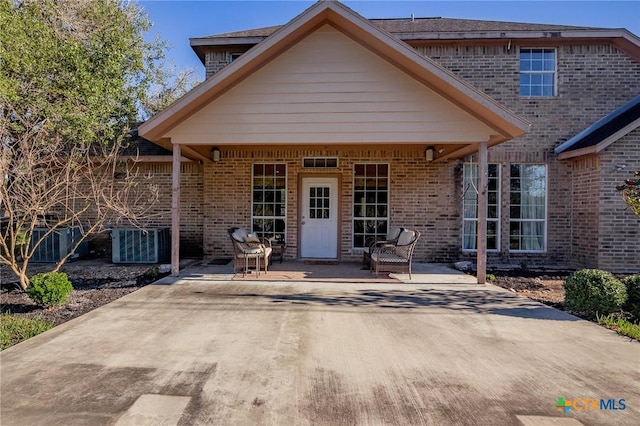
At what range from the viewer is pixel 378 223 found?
9.63 meters

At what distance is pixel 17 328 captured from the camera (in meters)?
4.38

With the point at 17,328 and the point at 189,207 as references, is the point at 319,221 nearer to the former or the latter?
the point at 189,207

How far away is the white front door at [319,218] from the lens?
9672mm

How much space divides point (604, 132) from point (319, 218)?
749 centimetres

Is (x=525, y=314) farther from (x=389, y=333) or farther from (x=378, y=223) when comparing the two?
(x=378, y=223)

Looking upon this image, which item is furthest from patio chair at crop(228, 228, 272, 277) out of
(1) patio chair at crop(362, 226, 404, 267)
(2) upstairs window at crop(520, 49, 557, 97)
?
(2) upstairs window at crop(520, 49, 557, 97)

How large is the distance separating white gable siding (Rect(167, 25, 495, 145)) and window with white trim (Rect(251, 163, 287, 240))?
2.82 meters

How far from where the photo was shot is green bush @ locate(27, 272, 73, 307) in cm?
514

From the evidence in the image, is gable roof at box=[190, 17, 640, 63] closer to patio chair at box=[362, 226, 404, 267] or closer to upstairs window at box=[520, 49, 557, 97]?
upstairs window at box=[520, 49, 557, 97]

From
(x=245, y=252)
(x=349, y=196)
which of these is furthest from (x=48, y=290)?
(x=349, y=196)

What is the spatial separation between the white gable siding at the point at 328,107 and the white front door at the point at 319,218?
2.80 m

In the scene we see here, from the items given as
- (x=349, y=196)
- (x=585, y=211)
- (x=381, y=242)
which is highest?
(x=349, y=196)

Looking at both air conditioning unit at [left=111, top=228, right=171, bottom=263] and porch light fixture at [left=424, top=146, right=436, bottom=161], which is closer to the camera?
porch light fixture at [left=424, top=146, right=436, bottom=161]

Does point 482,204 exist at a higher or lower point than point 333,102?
lower
